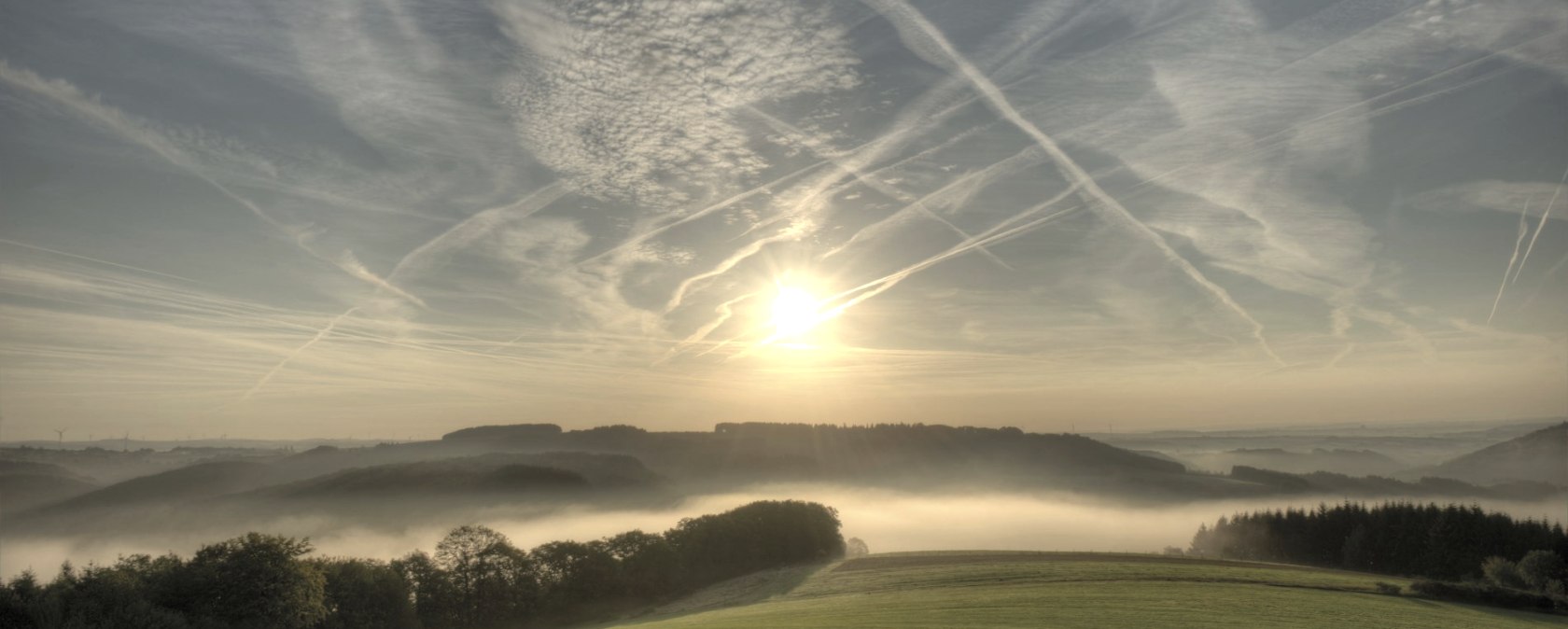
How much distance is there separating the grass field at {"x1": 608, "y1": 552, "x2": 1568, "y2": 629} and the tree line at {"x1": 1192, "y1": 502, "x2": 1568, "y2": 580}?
41835 millimetres

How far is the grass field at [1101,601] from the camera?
4500 centimetres

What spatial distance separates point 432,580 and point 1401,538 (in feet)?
435

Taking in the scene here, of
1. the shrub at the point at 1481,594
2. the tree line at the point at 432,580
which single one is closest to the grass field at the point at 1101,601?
the shrub at the point at 1481,594

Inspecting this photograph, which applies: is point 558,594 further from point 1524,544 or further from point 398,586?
point 1524,544

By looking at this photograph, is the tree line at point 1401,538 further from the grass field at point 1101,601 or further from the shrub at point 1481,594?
the grass field at point 1101,601

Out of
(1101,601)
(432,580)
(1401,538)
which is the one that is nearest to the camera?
(1101,601)

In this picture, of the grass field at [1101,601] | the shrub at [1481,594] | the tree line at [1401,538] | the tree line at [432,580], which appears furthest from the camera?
the tree line at [1401,538]

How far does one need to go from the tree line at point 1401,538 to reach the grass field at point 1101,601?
41.8m

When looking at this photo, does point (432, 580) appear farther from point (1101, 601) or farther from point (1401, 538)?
point (1401, 538)

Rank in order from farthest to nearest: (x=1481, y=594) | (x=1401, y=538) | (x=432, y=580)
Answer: (x=1401, y=538)
(x=432, y=580)
(x=1481, y=594)

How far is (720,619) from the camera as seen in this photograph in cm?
5391

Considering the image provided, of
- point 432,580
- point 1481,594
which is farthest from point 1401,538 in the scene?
point 432,580

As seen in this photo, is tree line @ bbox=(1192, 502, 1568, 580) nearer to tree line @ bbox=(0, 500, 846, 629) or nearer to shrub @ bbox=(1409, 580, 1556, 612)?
shrub @ bbox=(1409, 580, 1556, 612)

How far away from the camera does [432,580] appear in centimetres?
9344
